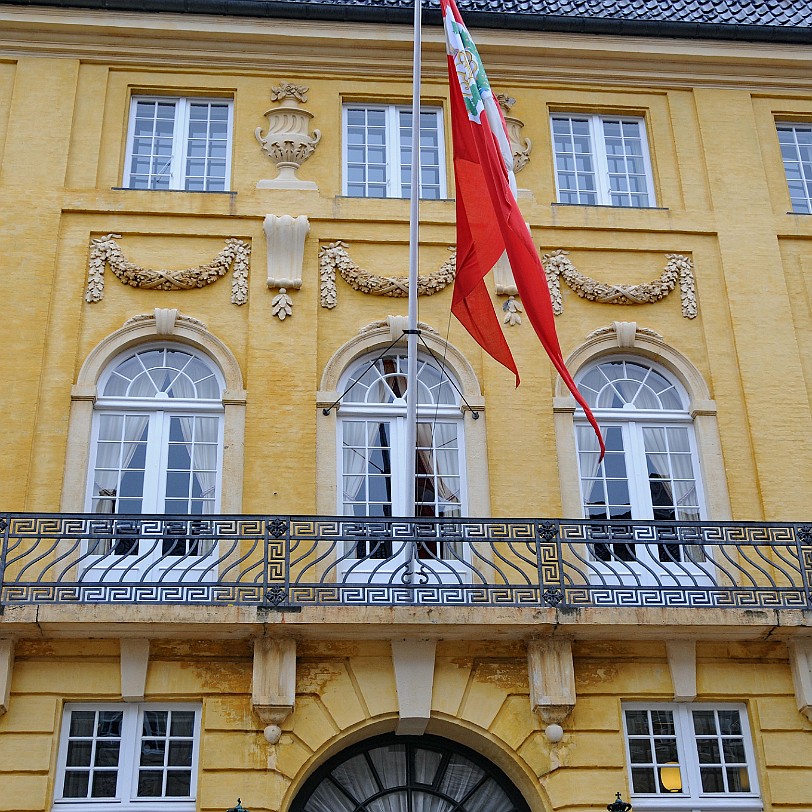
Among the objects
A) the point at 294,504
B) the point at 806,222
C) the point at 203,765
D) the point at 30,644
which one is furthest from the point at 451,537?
the point at 806,222

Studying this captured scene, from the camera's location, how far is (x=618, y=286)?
48.6 ft

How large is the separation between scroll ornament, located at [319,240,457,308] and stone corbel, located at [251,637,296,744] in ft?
13.8

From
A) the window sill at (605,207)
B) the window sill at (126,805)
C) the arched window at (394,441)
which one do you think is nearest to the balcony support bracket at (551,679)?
the arched window at (394,441)

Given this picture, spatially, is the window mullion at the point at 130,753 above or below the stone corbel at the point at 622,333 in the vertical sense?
below

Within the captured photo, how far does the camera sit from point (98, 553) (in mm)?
13016

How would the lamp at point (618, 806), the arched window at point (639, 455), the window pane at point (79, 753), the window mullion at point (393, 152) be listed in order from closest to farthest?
the lamp at point (618, 806) → the window pane at point (79, 753) → the arched window at point (639, 455) → the window mullion at point (393, 152)

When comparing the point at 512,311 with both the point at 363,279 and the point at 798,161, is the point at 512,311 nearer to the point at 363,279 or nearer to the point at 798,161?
the point at 363,279

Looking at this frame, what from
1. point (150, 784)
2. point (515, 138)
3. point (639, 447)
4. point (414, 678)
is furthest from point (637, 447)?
point (150, 784)

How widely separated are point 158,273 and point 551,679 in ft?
20.6

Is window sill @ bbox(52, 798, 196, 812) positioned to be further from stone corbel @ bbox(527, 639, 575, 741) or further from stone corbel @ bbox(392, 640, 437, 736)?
stone corbel @ bbox(527, 639, 575, 741)

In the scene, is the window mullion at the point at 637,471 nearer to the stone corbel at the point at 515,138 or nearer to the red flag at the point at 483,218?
the red flag at the point at 483,218

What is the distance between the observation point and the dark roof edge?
15617mm

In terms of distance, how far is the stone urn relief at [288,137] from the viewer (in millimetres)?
15141

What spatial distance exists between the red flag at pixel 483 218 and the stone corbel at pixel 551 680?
2.50 metres
